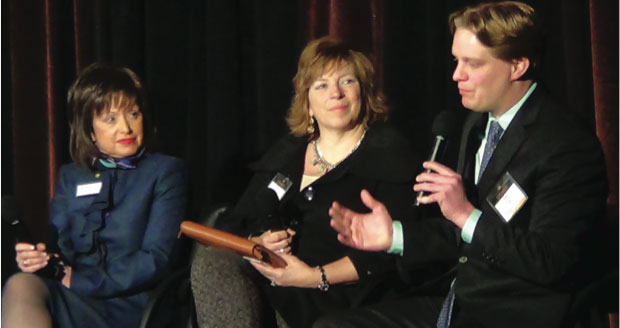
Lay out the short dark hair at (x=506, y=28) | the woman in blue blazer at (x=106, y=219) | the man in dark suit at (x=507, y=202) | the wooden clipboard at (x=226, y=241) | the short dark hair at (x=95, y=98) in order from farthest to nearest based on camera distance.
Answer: the short dark hair at (x=95, y=98) → the woman in blue blazer at (x=106, y=219) → the wooden clipboard at (x=226, y=241) → the short dark hair at (x=506, y=28) → the man in dark suit at (x=507, y=202)

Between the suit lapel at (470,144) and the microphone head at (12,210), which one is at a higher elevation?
the suit lapel at (470,144)

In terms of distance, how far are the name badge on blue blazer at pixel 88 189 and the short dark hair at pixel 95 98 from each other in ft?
0.23

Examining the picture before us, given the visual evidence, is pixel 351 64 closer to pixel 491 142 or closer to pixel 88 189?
pixel 491 142

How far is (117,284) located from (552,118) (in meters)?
1.51

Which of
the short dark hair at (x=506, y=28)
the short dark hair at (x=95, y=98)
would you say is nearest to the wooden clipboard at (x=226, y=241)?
the short dark hair at (x=95, y=98)

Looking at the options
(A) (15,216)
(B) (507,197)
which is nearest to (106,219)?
(A) (15,216)

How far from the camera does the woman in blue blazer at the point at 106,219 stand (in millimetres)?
2977

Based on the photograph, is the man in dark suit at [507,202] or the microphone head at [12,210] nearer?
the man in dark suit at [507,202]

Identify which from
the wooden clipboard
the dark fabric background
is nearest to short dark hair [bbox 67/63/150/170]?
the dark fabric background

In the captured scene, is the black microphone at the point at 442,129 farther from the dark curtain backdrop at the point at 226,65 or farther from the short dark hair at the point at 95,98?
the short dark hair at the point at 95,98

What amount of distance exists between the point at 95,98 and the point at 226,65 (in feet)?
2.16

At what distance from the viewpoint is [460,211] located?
2221 mm

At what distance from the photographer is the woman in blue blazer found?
2977 millimetres

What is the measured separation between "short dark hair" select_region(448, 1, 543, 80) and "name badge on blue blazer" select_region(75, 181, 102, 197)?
4.65ft
